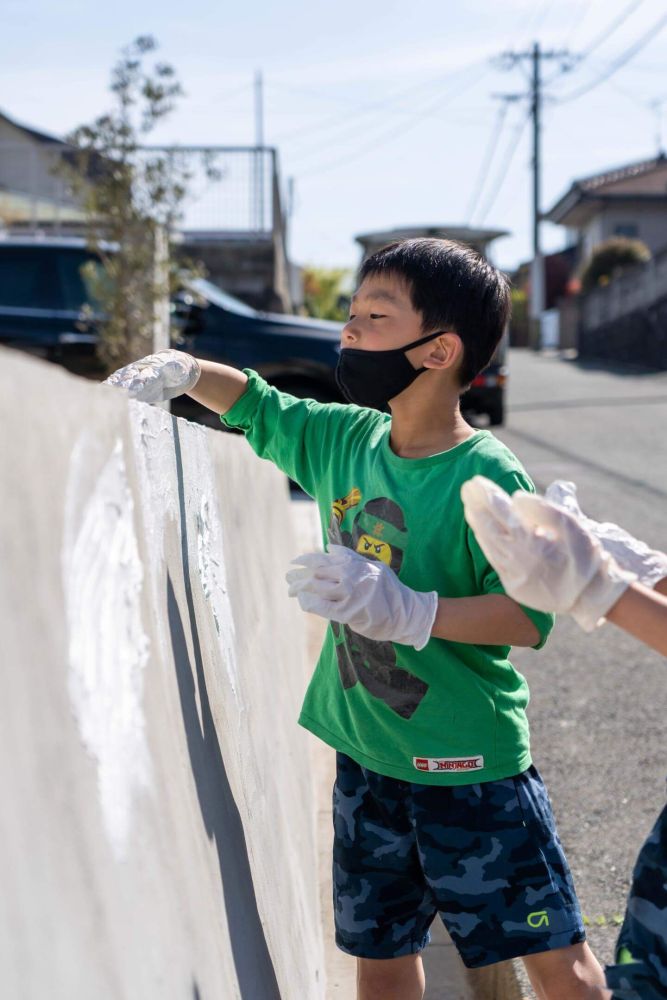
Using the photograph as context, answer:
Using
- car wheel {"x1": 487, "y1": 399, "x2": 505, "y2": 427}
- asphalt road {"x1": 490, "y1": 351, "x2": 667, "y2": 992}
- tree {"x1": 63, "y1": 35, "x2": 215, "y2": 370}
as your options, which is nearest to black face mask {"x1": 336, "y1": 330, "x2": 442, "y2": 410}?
asphalt road {"x1": 490, "y1": 351, "x2": 667, "y2": 992}

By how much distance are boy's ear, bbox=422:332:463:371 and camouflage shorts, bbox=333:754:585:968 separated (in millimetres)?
743

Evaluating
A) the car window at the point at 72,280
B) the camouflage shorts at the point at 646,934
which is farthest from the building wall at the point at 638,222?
the camouflage shorts at the point at 646,934

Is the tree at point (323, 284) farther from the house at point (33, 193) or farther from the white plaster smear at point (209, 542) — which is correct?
the white plaster smear at point (209, 542)

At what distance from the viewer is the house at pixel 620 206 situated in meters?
39.6

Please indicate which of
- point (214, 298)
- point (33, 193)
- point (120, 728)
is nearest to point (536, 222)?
point (33, 193)

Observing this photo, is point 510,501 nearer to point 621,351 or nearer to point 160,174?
point 160,174

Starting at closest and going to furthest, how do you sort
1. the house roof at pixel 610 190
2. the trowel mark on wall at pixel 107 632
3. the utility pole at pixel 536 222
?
the trowel mark on wall at pixel 107 632 → the house roof at pixel 610 190 → the utility pole at pixel 536 222

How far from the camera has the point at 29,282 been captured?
915 centimetres

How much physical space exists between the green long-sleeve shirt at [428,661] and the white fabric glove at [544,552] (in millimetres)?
498

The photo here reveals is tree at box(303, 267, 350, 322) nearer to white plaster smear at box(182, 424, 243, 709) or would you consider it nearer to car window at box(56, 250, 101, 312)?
car window at box(56, 250, 101, 312)

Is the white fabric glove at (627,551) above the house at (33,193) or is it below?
below

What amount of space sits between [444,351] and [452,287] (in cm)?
11

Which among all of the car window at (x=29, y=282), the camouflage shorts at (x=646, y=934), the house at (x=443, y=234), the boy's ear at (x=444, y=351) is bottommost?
the camouflage shorts at (x=646, y=934)

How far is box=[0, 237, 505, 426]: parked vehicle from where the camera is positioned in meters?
8.98
